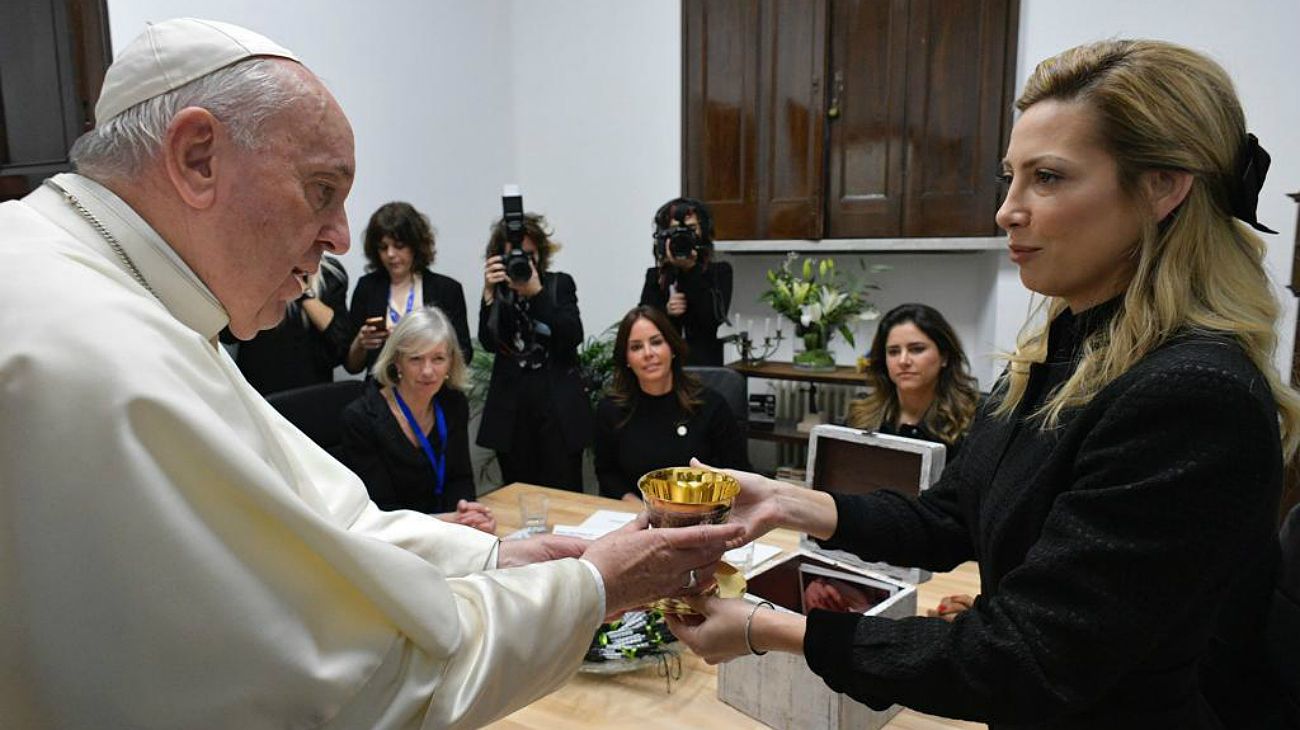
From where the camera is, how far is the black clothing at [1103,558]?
948 millimetres

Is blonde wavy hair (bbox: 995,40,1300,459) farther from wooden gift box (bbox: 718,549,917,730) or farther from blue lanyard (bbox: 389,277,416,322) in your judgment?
blue lanyard (bbox: 389,277,416,322)

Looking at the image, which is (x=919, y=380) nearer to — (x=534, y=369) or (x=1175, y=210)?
(x=534, y=369)

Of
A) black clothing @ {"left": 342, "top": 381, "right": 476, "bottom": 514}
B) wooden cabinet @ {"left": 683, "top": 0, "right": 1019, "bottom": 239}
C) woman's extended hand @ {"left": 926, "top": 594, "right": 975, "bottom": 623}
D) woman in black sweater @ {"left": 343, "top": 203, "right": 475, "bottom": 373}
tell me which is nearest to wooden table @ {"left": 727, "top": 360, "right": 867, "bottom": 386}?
wooden cabinet @ {"left": 683, "top": 0, "right": 1019, "bottom": 239}

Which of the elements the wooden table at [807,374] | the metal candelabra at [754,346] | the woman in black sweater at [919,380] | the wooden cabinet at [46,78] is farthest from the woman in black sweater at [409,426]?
the metal candelabra at [754,346]

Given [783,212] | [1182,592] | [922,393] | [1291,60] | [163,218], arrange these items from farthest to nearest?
[783,212] → [1291,60] → [922,393] → [163,218] → [1182,592]

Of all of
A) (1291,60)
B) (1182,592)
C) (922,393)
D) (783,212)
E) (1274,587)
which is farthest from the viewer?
(783,212)

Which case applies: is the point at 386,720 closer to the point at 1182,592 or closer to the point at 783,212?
the point at 1182,592

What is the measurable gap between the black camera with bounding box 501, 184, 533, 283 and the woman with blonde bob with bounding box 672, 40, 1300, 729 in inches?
102

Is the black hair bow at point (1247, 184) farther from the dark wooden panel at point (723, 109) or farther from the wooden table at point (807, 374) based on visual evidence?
the dark wooden panel at point (723, 109)

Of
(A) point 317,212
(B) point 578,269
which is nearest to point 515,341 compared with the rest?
(B) point 578,269

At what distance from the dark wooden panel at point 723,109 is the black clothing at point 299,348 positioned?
2.18 m

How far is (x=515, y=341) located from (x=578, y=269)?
2190mm

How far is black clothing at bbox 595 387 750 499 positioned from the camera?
10.9 ft

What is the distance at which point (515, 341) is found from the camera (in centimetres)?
385
